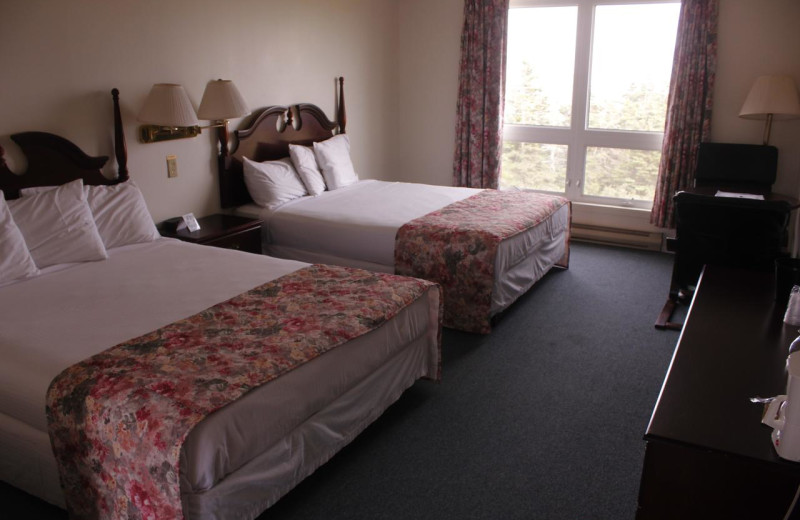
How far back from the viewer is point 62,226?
9.57 feet

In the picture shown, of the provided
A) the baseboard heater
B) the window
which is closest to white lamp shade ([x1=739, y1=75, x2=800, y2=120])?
the window

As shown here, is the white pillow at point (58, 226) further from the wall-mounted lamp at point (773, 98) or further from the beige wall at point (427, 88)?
the wall-mounted lamp at point (773, 98)

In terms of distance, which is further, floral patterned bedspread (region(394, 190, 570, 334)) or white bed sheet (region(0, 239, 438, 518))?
floral patterned bedspread (region(394, 190, 570, 334))

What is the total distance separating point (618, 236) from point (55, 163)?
4276 mm

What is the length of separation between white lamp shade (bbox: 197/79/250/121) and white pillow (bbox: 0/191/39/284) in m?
1.29

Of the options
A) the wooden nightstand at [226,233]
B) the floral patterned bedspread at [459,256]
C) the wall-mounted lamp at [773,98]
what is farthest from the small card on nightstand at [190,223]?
the wall-mounted lamp at [773,98]

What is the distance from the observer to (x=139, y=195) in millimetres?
3395

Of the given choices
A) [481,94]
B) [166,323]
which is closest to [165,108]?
[166,323]

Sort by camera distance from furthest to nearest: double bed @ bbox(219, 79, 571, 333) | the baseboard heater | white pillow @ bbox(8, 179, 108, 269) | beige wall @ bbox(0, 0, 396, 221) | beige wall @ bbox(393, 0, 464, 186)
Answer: beige wall @ bbox(393, 0, 464, 186) < the baseboard heater < double bed @ bbox(219, 79, 571, 333) < beige wall @ bbox(0, 0, 396, 221) < white pillow @ bbox(8, 179, 108, 269)

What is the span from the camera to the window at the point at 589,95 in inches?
199

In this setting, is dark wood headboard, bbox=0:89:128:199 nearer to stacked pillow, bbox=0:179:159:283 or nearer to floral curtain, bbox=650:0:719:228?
stacked pillow, bbox=0:179:159:283

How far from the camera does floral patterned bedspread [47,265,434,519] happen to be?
1666mm

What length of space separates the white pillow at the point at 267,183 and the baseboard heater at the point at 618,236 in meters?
2.64

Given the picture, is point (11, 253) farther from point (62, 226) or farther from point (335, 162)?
point (335, 162)
